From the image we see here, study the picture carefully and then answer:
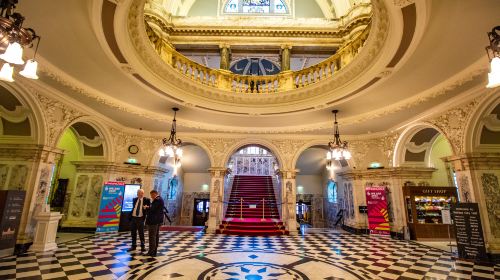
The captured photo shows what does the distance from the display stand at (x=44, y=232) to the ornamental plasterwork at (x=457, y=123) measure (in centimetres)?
1025

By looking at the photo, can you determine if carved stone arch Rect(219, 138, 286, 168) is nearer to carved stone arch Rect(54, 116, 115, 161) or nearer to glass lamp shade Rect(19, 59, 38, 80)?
carved stone arch Rect(54, 116, 115, 161)

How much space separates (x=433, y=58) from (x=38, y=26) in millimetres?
6962

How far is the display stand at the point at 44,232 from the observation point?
5566 millimetres

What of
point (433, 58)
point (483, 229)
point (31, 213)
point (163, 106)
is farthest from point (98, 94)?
point (483, 229)

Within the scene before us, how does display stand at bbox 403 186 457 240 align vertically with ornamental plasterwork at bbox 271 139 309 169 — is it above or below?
below

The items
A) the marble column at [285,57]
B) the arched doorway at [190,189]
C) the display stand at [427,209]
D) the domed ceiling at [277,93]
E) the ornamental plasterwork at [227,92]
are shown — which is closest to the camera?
the domed ceiling at [277,93]

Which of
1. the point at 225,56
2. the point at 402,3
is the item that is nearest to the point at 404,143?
the point at 402,3

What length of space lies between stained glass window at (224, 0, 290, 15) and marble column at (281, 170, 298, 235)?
6.51m

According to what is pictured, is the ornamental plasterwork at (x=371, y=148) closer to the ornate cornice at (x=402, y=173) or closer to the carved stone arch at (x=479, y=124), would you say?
the ornate cornice at (x=402, y=173)

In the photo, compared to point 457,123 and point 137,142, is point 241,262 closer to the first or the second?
point 457,123

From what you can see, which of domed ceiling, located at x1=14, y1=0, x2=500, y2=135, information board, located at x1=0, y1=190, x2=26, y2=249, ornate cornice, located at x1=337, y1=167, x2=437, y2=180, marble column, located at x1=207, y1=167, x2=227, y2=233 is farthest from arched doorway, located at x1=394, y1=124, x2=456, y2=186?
information board, located at x1=0, y1=190, x2=26, y2=249

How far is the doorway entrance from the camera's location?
45.9 ft

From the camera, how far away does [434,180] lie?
952cm

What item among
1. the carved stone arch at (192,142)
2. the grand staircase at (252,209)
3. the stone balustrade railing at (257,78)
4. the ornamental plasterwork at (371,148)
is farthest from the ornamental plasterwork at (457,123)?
the carved stone arch at (192,142)
